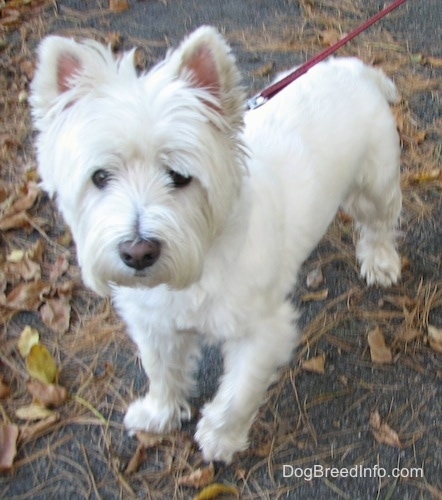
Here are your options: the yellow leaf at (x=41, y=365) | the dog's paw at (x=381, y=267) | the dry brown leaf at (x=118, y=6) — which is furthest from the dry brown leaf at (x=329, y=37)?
the yellow leaf at (x=41, y=365)

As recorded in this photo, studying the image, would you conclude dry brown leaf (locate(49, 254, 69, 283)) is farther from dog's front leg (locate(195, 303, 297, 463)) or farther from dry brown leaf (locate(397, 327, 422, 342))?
dry brown leaf (locate(397, 327, 422, 342))

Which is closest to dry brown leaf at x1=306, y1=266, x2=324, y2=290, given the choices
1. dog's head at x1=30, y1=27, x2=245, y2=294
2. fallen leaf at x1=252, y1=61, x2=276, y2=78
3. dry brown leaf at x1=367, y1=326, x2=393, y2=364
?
dry brown leaf at x1=367, y1=326, x2=393, y2=364

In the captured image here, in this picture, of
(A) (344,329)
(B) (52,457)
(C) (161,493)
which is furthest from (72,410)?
(A) (344,329)

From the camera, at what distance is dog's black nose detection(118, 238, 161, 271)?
1.74m

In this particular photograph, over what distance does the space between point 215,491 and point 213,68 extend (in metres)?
1.65

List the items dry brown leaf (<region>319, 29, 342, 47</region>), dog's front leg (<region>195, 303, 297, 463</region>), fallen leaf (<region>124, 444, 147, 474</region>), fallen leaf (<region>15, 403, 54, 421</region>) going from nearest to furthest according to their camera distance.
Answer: dog's front leg (<region>195, 303, 297, 463</region>) < fallen leaf (<region>124, 444, 147, 474</region>) < fallen leaf (<region>15, 403, 54, 421</region>) < dry brown leaf (<region>319, 29, 342, 47</region>)

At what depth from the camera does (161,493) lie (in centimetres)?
263

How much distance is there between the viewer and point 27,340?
3.12 m

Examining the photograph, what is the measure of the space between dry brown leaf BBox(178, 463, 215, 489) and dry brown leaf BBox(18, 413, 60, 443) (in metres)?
0.62

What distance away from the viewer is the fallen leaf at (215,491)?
101 inches

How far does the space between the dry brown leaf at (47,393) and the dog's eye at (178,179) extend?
144cm

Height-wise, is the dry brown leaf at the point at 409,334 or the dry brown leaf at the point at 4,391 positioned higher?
the dry brown leaf at the point at 4,391

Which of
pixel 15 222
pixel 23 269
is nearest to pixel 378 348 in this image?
pixel 23 269

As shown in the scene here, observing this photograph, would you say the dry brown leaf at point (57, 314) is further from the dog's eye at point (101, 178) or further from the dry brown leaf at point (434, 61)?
the dry brown leaf at point (434, 61)
